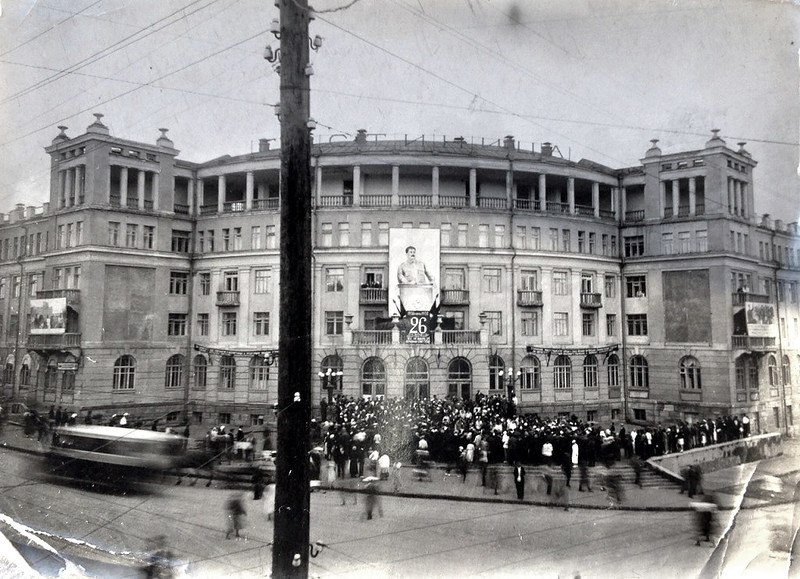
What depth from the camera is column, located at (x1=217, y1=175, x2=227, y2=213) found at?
6.39 m

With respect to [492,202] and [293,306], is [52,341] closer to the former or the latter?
[293,306]

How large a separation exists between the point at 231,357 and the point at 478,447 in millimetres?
4013

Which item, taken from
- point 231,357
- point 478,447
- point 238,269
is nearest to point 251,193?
point 238,269

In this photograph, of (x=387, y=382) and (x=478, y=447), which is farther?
(x=478, y=447)

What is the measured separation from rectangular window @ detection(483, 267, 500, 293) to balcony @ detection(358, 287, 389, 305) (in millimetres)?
1514

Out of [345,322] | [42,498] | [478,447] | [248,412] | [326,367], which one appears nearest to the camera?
[42,498]

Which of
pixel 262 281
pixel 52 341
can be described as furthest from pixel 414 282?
pixel 52 341

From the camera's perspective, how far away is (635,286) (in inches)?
337

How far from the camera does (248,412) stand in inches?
244

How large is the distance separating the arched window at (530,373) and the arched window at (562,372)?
248 mm

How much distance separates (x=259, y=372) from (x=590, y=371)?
5.11m

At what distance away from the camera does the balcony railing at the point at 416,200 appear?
23.8ft

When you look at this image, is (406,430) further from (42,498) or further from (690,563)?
(42,498)

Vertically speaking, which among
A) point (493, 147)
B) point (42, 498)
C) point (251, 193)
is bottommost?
point (42, 498)
